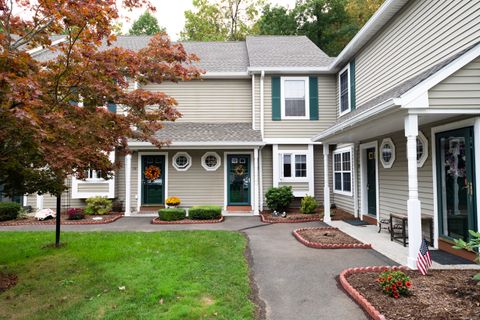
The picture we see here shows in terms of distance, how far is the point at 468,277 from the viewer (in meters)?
4.72

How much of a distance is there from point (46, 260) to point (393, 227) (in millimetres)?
7776

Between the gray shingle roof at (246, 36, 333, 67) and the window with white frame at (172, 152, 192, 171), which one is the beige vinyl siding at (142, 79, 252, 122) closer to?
the gray shingle roof at (246, 36, 333, 67)

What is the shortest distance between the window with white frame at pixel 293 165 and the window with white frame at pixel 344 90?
2.40 m

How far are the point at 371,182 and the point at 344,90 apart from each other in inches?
153

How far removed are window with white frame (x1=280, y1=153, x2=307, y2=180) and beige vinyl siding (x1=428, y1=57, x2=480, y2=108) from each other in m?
7.58

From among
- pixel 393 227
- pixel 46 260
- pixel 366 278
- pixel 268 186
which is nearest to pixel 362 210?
pixel 393 227

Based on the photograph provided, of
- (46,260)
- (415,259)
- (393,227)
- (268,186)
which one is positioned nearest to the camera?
(415,259)

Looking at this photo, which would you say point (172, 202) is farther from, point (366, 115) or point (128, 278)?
point (366, 115)

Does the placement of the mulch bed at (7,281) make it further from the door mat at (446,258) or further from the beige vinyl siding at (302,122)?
Answer: the beige vinyl siding at (302,122)

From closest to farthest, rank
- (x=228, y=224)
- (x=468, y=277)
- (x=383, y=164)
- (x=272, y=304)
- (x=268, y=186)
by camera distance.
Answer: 1. (x=272, y=304)
2. (x=468, y=277)
3. (x=383, y=164)
4. (x=228, y=224)
5. (x=268, y=186)

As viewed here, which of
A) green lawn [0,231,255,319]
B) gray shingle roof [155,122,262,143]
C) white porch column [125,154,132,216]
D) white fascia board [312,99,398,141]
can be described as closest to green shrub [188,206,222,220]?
gray shingle roof [155,122,262,143]

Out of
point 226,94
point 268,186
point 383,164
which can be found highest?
point 226,94

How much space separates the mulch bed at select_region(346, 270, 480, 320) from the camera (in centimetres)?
360

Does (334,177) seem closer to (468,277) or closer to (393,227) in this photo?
(393,227)
